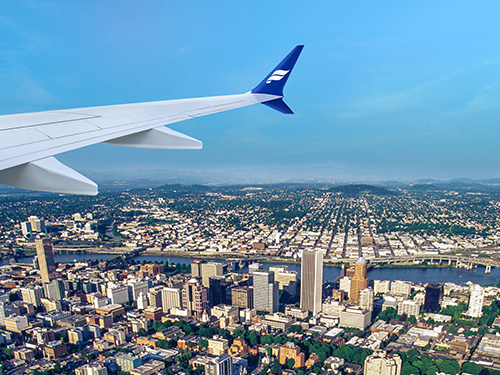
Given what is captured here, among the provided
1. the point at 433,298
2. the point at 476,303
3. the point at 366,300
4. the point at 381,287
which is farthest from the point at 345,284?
the point at 476,303

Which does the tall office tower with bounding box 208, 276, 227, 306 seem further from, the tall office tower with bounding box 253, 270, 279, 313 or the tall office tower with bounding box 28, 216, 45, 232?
the tall office tower with bounding box 28, 216, 45, 232

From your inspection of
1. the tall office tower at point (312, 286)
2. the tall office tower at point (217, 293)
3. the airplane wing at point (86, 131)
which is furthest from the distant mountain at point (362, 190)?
the airplane wing at point (86, 131)

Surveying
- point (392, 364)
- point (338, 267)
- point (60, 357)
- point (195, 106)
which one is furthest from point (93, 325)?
point (338, 267)

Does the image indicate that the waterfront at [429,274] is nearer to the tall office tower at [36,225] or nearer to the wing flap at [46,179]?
the wing flap at [46,179]

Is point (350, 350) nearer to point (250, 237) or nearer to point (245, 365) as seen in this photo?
point (245, 365)

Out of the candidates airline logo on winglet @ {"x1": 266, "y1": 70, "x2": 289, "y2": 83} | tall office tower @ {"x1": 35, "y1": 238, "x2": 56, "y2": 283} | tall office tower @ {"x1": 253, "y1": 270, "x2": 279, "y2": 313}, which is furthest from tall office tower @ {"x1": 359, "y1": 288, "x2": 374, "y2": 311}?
tall office tower @ {"x1": 35, "y1": 238, "x2": 56, "y2": 283}

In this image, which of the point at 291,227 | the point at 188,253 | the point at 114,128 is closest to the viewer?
the point at 114,128
